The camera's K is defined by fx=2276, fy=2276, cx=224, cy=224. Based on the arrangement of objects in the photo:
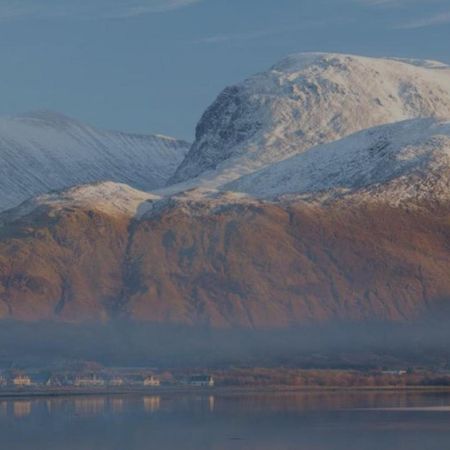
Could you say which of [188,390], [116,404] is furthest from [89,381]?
[116,404]

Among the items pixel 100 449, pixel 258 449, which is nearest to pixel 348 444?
pixel 258 449

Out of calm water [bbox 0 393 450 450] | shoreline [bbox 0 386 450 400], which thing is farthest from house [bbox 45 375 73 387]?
calm water [bbox 0 393 450 450]

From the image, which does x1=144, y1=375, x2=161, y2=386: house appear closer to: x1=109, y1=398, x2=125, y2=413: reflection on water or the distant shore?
the distant shore

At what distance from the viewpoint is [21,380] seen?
186000 mm

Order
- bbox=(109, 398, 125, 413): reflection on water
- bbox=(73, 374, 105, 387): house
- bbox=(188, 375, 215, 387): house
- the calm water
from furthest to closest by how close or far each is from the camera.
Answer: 1. bbox=(188, 375, 215, 387): house
2. bbox=(73, 374, 105, 387): house
3. bbox=(109, 398, 125, 413): reflection on water
4. the calm water

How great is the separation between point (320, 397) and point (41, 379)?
3154 centimetres

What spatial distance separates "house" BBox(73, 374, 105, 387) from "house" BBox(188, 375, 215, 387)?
7.38 meters

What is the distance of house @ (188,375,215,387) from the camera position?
608 feet

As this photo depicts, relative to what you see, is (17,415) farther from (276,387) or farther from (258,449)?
(276,387)

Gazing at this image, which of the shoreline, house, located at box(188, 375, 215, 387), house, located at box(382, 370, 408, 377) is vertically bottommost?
the shoreline

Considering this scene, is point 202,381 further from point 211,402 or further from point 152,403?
point 152,403

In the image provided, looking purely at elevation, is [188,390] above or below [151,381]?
below

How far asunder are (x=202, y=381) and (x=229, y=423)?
2000 inches

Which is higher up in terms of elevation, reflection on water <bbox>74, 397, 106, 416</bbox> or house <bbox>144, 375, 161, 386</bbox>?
house <bbox>144, 375, 161, 386</bbox>
